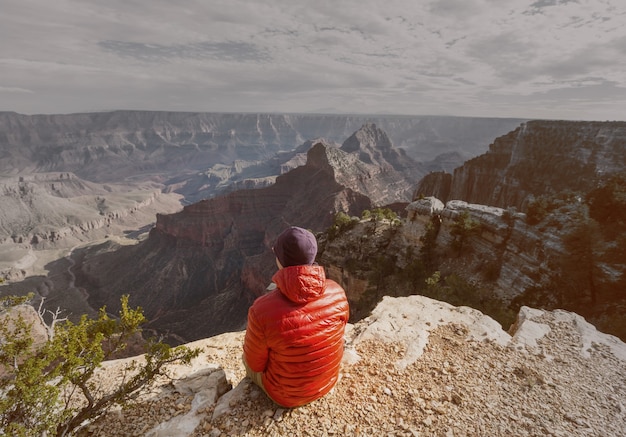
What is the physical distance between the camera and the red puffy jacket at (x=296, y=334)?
15.2 feet

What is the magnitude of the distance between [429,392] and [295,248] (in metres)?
4.76

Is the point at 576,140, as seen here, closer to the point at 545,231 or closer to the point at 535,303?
the point at 545,231

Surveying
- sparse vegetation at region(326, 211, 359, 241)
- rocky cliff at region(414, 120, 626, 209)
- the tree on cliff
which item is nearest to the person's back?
the tree on cliff

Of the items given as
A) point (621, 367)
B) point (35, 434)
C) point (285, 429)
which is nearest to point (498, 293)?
point (621, 367)

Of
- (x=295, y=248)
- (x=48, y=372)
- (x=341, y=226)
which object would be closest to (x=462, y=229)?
(x=341, y=226)

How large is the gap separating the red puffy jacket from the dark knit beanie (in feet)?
0.45

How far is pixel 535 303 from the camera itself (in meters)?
19.6

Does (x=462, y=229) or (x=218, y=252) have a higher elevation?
(x=462, y=229)

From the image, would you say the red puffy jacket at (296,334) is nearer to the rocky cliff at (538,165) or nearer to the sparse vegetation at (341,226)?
the sparse vegetation at (341,226)

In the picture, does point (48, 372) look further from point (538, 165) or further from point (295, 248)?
point (538, 165)

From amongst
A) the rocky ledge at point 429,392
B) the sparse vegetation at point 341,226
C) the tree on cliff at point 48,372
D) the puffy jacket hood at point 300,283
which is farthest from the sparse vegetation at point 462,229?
the tree on cliff at point 48,372

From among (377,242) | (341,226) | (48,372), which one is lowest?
(377,242)

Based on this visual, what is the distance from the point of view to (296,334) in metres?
4.66

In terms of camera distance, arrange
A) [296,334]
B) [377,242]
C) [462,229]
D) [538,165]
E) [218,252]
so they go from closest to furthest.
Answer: [296,334] → [462,229] → [377,242] → [538,165] → [218,252]
